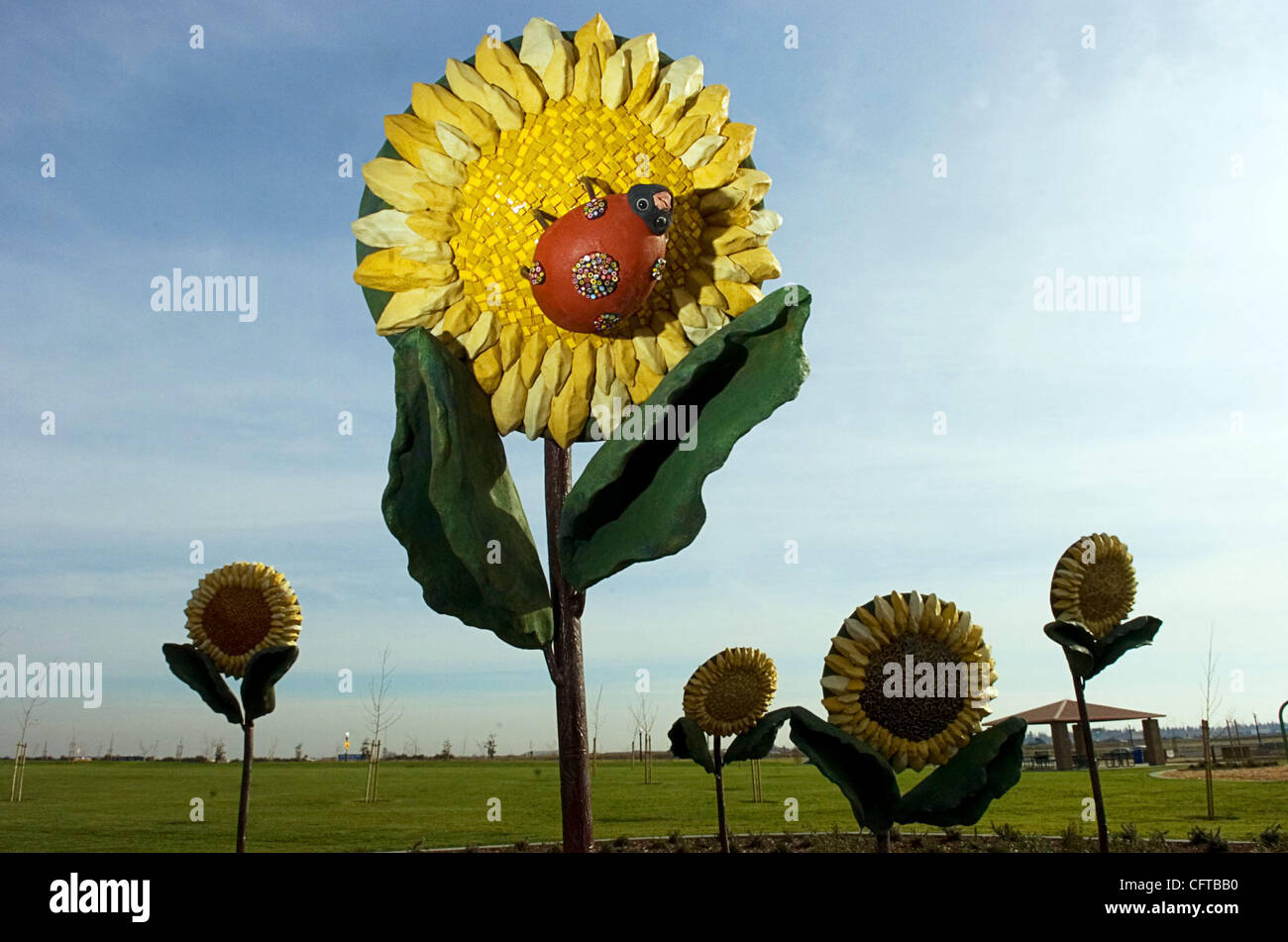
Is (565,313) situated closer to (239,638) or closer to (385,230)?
(385,230)

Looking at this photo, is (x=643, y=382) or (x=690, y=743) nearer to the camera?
(x=643, y=382)

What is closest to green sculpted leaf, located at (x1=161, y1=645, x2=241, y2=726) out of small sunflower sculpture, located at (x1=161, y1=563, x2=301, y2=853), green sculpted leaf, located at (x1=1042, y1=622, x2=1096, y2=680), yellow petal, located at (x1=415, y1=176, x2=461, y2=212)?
small sunflower sculpture, located at (x1=161, y1=563, x2=301, y2=853)

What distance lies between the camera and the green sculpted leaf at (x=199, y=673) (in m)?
2.98

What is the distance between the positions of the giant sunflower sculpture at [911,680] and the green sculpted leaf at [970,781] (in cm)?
5

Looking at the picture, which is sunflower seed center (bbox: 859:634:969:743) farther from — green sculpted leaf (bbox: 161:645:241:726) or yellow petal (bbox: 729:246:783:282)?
green sculpted leaf (bbox: 161:645:241:726)

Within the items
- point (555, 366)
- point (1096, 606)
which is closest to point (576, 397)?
point (555, 366)

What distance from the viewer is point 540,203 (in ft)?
5.89

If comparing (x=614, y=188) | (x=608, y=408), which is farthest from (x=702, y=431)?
(x=614, y=188)

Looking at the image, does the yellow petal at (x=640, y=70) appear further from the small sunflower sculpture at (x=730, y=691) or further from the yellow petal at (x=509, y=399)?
the small sunflower sculpture at (x=730, y=691)

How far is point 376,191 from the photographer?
1.88 m

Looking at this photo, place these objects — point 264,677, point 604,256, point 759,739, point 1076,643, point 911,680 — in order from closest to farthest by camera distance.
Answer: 1. point 604,256
2. point 911,680
3. point 759,739
4. point 264,677
5. point 1076,643

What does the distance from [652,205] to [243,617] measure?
2.10 m
